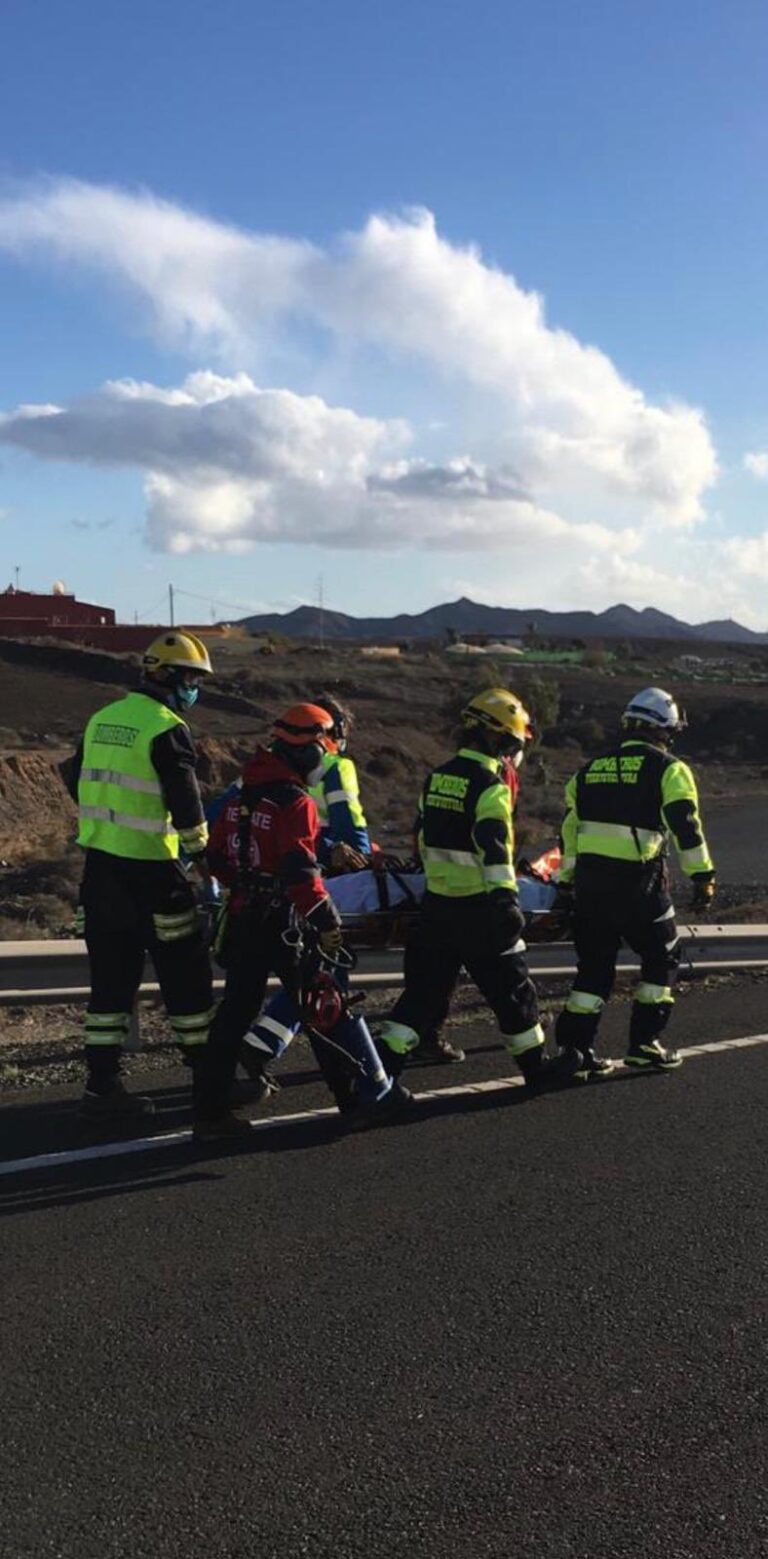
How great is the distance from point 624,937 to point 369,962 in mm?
1768

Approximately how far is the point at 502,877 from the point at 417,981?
75 cm

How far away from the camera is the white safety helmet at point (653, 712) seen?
679 cm

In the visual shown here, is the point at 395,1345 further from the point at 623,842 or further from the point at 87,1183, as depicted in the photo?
the point at 623,842

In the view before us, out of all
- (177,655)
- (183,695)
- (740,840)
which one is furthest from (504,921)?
(740,840)

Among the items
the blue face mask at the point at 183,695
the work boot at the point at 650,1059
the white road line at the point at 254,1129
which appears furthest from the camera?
the work boot at the point at 650,1059

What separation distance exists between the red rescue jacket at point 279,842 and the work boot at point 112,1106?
889 millimetres

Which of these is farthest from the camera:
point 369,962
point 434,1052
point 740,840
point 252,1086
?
point 740,840

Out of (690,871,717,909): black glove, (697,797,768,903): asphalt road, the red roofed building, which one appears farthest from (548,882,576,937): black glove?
the red roofed building

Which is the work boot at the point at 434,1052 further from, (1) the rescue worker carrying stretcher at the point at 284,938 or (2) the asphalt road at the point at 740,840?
(2) the asphalt road at the point at 740,840

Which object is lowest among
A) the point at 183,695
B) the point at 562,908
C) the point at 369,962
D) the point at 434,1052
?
the point at 434,1052

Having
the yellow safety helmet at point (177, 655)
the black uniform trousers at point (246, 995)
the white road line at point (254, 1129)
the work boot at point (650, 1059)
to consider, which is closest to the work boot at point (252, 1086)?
the white road line at point (254, 1129)

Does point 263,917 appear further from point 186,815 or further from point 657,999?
point 657,999

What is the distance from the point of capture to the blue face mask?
5734 mm

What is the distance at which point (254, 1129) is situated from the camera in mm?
5488
